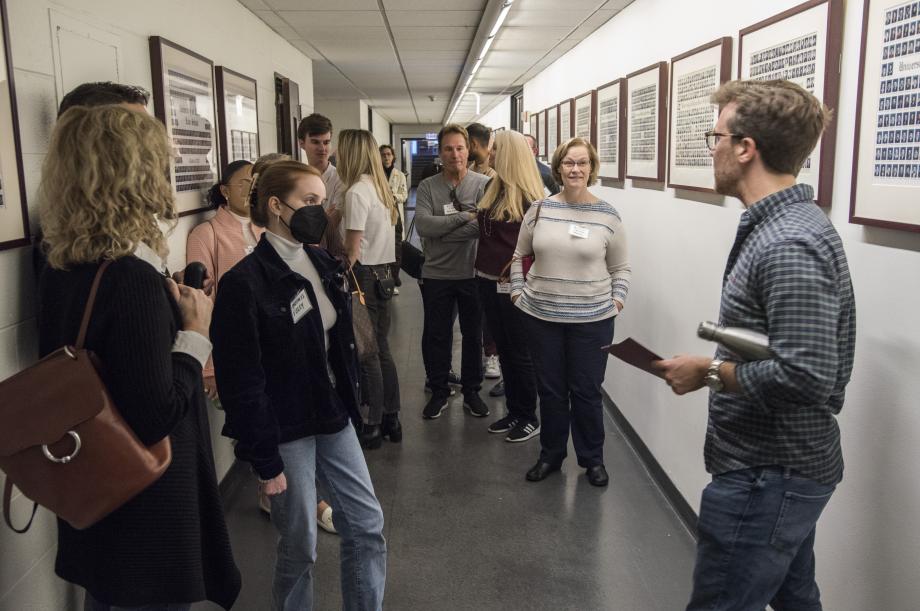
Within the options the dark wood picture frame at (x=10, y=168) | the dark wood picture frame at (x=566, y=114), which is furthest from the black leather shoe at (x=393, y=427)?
the dark wood picture frame at (x=566, y=114)

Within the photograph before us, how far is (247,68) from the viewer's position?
424 centimetres

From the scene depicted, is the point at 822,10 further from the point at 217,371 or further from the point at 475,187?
the point at 475,187

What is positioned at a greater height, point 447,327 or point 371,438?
point 447,327

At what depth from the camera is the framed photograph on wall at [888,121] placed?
1.56 meters

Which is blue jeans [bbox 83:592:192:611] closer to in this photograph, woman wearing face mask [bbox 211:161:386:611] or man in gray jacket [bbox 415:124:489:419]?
woman wearing face mask [bbox 211:161:386:611]

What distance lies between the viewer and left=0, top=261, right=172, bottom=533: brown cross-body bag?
4.09 ft

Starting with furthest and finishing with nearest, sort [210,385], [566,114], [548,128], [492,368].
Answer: [548,128] → [566,114] → [492,368] → [210,385]

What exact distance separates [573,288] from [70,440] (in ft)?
7.45

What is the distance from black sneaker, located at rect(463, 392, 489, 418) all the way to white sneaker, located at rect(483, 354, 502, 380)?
0.72 meters

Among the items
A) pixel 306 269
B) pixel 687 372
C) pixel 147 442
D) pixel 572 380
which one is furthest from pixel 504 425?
pixel 147 442

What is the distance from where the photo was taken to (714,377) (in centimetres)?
145

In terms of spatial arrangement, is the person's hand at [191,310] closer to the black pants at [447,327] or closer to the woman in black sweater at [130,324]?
the woman in black sweater at [130,324]

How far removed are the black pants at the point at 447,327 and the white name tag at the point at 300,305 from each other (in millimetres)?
2241

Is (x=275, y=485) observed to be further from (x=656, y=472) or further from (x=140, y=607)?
(x=656, y=472)
